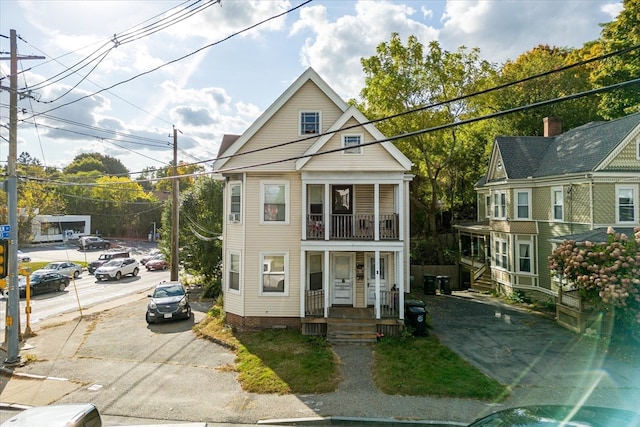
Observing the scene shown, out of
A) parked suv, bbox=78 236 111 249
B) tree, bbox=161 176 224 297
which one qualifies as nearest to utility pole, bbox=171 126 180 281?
tree, bbox=161 176 224 297

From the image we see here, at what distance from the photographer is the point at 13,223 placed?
462 inches

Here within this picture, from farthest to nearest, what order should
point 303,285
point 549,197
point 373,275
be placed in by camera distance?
point 549,197, point 373,275, point 303,285

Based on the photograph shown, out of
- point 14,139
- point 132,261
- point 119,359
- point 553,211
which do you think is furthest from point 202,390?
Answer: point 132,261

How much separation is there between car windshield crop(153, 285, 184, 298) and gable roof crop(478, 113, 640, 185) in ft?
63.8

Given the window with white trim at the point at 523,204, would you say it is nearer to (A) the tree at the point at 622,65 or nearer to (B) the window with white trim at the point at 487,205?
(B) the window with white trim at the point at 487,205

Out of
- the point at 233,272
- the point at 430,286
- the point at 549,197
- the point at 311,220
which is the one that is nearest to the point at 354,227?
the point at 311,220

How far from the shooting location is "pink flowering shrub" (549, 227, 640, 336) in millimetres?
11297

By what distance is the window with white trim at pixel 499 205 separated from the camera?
2222cm

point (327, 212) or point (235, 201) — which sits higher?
point (235, 201)

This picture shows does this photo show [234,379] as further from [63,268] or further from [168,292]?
[63,268]

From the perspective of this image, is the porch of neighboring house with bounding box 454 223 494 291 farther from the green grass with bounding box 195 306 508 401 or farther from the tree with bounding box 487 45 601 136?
the green grass with bounding box 195 306 508 401

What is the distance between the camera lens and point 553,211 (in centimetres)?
1931

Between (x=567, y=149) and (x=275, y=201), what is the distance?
16921mm

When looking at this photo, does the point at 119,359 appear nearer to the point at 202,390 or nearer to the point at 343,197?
the point at 202,390
